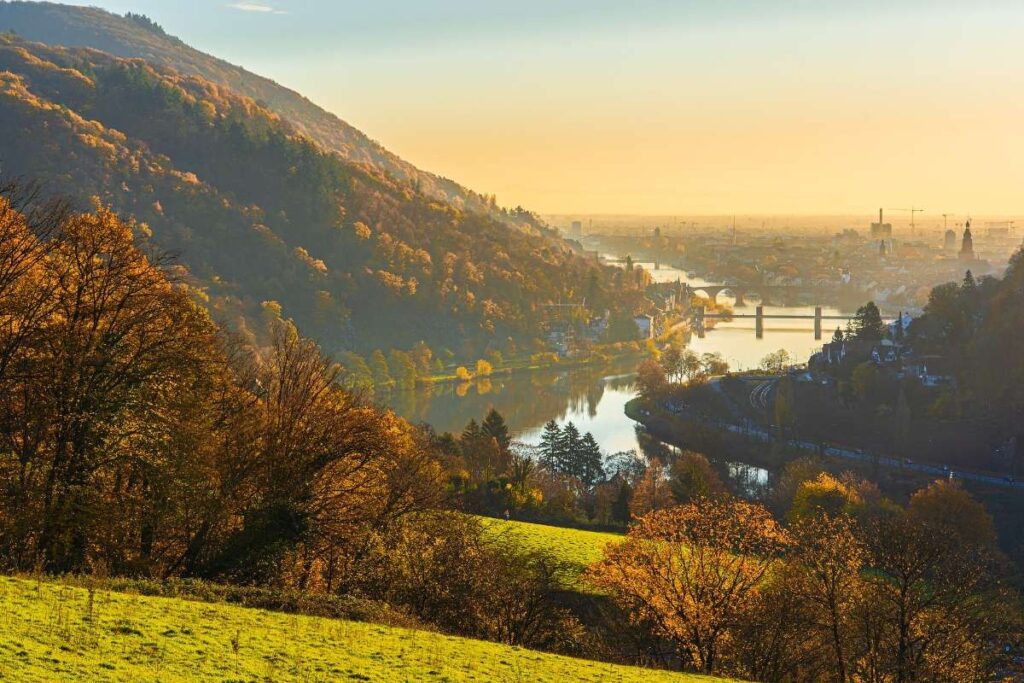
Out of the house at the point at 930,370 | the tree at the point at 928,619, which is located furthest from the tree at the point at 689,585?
the house at the point at 930,370

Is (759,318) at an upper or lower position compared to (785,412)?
upper

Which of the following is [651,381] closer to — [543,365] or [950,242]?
[543,365]

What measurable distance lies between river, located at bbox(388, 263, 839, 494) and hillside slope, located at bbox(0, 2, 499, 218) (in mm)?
69666

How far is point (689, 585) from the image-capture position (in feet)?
42.9

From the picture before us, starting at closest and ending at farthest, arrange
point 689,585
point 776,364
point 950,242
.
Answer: point 689,585
point 776,364
point 950,242

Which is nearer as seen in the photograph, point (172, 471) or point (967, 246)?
point (172, 471)

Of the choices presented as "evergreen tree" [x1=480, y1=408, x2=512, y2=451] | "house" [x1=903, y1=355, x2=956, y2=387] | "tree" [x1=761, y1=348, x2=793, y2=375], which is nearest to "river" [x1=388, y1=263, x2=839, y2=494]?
"tree" [x1=761, y1=348, x2=793, y2=375]

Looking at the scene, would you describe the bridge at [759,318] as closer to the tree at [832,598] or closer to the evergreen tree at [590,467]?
the evergreen tree at [590,467]

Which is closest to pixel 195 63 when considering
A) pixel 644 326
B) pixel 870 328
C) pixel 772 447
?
pixel 644 326

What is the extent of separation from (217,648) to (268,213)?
239 ft

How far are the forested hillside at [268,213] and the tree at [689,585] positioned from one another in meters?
46.9

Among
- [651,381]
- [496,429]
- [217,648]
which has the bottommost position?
[217,648]

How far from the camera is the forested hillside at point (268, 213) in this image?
223 ft

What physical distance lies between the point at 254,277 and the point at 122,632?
211ft
